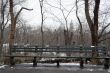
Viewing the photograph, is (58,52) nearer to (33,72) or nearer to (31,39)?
(33,72)

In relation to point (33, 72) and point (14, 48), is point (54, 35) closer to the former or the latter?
point (14, 48)

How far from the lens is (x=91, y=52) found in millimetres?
16578

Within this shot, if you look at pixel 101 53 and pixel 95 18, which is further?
pixel 95 18

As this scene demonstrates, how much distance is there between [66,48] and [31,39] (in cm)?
5052

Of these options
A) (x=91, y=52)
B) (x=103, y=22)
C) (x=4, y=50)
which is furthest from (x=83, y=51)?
(x=103, y=22)

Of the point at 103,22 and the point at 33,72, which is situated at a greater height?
the point at 103,22

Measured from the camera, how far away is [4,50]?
21594mm

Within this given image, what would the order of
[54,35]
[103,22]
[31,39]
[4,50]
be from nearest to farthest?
[4,50] < [103,22] < [54,35] < [31,39]

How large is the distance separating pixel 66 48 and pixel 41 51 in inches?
70.7

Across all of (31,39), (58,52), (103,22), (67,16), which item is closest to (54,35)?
(31,39)

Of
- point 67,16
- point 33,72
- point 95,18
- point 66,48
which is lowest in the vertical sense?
point 33,72

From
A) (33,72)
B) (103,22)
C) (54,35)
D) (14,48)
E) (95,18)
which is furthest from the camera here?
(54,35)

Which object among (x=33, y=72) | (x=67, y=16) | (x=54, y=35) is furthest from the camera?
(x=54, y=35)

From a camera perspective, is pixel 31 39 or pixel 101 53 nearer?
pixel 101 53
